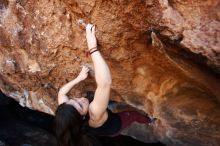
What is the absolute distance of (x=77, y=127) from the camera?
2104mm

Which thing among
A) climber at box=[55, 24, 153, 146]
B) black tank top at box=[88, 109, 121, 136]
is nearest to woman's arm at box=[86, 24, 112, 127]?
climber at box=[55, 24, 153, 146]

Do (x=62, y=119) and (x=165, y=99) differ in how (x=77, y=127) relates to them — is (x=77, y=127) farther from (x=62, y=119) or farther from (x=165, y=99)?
(x=165, y=99)

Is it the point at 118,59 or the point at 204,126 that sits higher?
the point at 118,59

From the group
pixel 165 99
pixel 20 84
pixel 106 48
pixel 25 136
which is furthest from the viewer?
pixel 25 136

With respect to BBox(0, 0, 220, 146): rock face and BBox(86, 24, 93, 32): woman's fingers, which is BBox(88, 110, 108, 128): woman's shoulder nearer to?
BBox(0, 0, 220, 146): rock face

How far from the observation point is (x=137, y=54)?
89.6 inches

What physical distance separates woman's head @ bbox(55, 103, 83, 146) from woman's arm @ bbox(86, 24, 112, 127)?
0.10 meters

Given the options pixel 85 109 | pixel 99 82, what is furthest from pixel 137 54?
pixel 85 109

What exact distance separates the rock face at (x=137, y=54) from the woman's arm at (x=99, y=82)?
59 mm

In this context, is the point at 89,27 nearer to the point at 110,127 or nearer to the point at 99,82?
the point at 99,82

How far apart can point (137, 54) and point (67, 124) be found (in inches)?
22.4

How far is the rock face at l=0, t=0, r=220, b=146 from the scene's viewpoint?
193cm

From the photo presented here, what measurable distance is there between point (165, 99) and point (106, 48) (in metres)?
0.48

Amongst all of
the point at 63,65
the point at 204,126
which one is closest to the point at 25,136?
the point at 63,65
